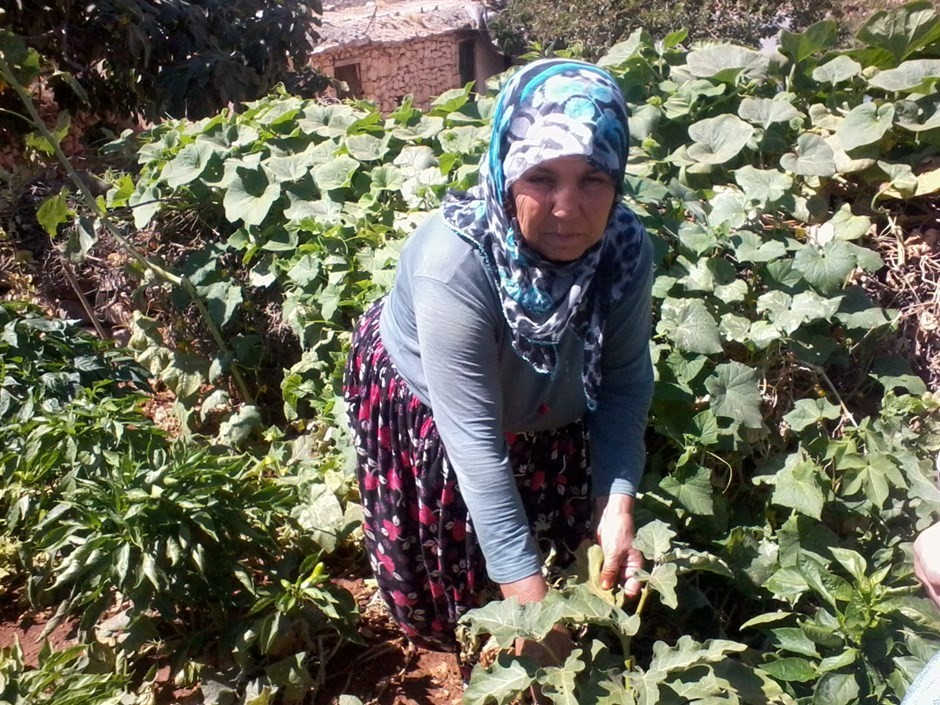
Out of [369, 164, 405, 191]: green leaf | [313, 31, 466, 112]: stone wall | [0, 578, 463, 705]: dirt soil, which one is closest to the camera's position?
[0, 578, 463, 705]: dirt soil

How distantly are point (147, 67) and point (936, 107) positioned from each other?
5.19 m

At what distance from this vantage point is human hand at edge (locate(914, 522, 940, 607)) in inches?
39.3

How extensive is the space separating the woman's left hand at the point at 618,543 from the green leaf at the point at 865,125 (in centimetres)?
153

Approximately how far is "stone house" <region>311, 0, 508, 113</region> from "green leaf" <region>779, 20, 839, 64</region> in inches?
476

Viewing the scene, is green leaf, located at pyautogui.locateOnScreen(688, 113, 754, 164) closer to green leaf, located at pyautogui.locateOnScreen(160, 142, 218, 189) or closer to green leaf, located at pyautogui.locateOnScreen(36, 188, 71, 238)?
green leaf, located at pyautogui.locateOnScreen(160, 142, 218, 189)

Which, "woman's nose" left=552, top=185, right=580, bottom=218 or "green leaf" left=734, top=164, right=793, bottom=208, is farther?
"green leaf" left=734, top=164, right=793, bottom=208

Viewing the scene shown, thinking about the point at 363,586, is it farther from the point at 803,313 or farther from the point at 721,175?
the point at 721,175

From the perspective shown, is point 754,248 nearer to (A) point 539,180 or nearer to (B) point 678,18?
(A) point 539,180

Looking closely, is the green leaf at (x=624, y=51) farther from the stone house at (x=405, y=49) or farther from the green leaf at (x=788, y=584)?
the stone house at (x=405, y=49)

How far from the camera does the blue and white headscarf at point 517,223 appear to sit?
52.1 inches

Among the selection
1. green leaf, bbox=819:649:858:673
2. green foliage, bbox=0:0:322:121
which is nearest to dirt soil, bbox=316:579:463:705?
green leaf, bbox=819:649:858:673

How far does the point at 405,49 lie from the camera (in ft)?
50.2

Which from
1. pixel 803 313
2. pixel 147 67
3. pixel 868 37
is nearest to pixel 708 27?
pixel 147 67

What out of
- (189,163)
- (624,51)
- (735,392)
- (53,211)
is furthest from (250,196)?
(735,392)
